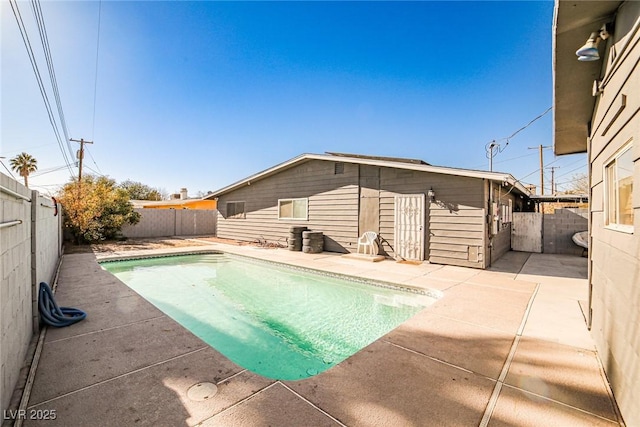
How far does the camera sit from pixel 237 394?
1.95 m

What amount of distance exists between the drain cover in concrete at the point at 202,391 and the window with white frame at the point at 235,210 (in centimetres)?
1136

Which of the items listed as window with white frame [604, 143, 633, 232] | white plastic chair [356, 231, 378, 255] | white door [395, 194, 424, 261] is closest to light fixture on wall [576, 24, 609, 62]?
window with white frame [604, 143, 633, 232]

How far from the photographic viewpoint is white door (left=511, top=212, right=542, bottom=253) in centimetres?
1000

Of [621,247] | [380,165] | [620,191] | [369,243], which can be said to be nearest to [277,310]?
[621,247]

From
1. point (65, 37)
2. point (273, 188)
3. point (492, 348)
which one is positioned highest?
point (65, 37)

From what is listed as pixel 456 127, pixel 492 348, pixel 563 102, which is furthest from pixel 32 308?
pixel 456 127

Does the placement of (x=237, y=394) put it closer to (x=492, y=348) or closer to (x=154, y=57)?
(x=492, y=348)

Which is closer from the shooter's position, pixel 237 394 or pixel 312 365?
pixel 237 394

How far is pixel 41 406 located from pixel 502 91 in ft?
46.3

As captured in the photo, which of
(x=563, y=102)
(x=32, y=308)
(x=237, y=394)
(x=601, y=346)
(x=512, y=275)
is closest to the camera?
(x=237, y=394)

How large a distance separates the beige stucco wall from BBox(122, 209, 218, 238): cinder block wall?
51.4ft

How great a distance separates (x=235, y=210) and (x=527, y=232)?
12.2 metres

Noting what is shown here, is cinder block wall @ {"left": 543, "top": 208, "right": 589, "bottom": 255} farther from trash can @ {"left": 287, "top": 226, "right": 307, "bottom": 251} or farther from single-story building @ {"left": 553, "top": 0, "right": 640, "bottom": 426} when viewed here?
trash can @ {"left": 287, "top": 226, "right": 307, "bottom": 251}

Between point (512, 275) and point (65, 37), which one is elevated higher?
point (65, 37)
